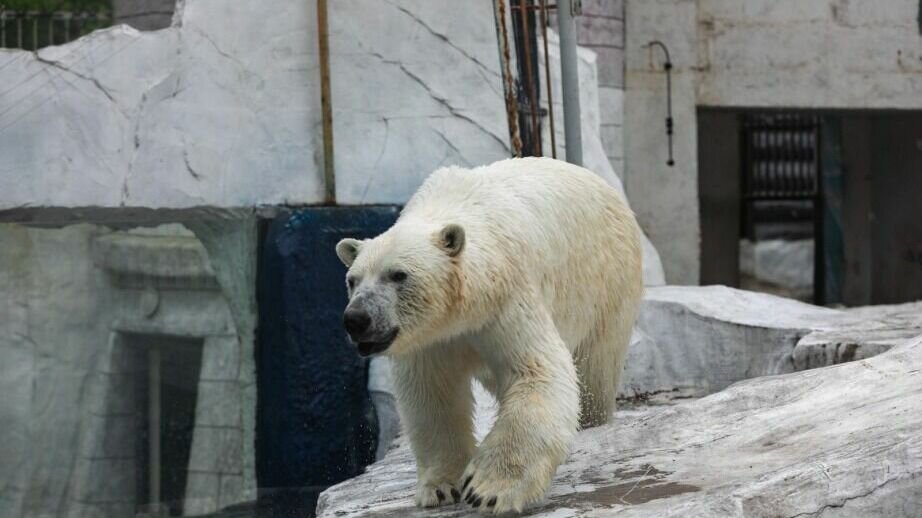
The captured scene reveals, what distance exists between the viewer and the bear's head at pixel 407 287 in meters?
3.89

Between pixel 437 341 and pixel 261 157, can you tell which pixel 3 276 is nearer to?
pixel 261 157

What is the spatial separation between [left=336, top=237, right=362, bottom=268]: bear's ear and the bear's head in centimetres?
14

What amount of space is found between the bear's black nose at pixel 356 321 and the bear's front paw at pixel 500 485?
19.9 inches

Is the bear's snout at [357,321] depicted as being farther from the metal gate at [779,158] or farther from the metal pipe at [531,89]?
the metal gate at [779,158]

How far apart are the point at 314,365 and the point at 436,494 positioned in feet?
10.6

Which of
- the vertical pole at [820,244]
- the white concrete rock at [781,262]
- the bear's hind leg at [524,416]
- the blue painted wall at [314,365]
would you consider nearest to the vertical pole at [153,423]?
the blue painted wall at [314,365]

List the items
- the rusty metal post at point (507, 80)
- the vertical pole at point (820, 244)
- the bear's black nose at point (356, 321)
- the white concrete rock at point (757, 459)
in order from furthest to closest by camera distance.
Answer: the vertical pole at point (820, 244), the rusty metal post at point (507, 80), the bear's black nose at point (356, 321), the white concrete rock at point (757, 459)

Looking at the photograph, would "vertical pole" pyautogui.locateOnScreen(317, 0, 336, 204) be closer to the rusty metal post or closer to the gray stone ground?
the rusty metal post

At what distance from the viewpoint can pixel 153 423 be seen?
8.11m

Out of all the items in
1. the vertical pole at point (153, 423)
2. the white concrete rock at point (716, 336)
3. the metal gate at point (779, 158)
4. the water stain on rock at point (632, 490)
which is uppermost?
the metal gate at point (779, 158)

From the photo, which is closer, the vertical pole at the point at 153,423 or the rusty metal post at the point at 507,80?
the rusty metal post at the point at 507,80

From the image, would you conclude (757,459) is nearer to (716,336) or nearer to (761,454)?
(761,454)

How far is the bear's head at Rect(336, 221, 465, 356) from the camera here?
3.89 meters

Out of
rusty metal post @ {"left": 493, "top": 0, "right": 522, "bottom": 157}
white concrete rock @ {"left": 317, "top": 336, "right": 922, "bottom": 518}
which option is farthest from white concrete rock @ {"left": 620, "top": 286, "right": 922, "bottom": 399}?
white concrete rock @ {"left": 317, "top": 336, "right": 922, "bottom": 518}
